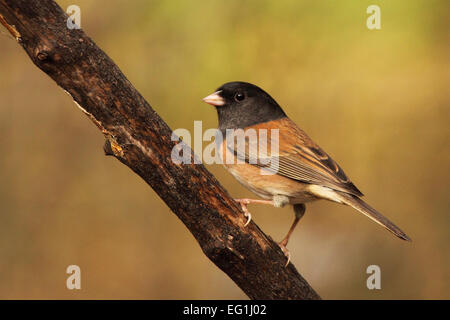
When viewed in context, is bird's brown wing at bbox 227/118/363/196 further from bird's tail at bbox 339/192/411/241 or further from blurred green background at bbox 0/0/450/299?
blurred green background at bbox 0/0/450/299

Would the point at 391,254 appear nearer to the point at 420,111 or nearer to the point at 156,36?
the point at 420,111

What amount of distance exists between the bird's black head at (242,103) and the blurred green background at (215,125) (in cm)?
120

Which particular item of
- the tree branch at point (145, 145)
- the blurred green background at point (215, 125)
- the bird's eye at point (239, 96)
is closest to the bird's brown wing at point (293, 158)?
the bird's eye at point (239, 96)

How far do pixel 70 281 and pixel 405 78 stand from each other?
128 inches

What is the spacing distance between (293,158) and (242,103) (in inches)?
Answer: 18.4

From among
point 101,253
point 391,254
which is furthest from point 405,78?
point 101,253

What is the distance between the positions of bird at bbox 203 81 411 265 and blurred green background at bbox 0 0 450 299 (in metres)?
1.21

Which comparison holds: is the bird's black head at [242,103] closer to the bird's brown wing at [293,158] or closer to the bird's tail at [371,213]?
the bird's brown wing at [293,158]

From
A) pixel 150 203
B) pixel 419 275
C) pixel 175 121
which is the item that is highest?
pixel 175 121

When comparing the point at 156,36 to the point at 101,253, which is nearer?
the point at 101,253

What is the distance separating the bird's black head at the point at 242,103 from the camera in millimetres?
2953

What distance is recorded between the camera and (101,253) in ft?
13.5

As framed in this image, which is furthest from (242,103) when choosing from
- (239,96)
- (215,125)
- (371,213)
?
(215,125)

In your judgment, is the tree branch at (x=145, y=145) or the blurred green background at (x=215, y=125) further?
the blurred green background at (x=215, y=125)
